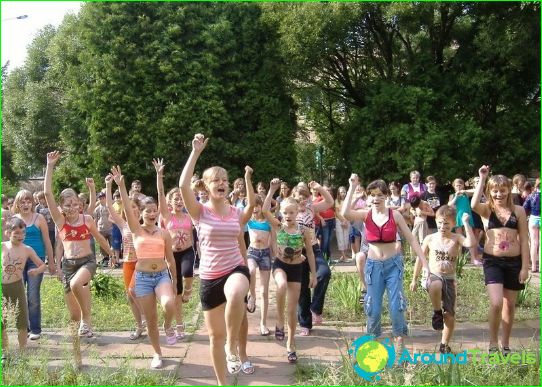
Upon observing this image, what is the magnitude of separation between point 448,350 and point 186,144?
1485 centimetres

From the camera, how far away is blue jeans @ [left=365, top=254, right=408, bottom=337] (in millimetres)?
5238

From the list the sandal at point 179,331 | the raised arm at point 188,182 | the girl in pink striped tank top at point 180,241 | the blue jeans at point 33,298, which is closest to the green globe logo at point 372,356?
the raised arm at point 188,182

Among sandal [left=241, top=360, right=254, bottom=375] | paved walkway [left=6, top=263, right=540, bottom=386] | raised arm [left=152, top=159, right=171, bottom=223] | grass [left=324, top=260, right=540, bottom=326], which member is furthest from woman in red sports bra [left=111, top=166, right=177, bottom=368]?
grass [left=324, top=260, right=540, bottom=326]

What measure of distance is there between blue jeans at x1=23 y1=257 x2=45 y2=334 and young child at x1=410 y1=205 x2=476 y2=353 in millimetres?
4290

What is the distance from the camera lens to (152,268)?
5.46 meters

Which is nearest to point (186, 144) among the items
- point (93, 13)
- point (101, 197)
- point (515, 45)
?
point (93, 13)

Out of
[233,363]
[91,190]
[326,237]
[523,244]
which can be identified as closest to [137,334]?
[91,190]

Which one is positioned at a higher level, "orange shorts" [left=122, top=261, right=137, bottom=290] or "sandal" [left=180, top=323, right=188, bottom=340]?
"orange shorts" [left=122, top=261, right=137, bottom=290]

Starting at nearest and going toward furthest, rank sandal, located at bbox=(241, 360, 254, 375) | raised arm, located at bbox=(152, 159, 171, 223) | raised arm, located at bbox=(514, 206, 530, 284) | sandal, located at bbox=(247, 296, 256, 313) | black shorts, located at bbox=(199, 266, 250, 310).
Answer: black shorts, located at bbox=(199, 266, 250, 310) → sandal, located at bbox=(241, 360, 254, 375) → raised arm, located at bbox=(514, 206, 530, 284) → raised arm, located at bbox=(152, 159, 171, 223) → sandal, located at bbox=(247, 296, 256, 313)

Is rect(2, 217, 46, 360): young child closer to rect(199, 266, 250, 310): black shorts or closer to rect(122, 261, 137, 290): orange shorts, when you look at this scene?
rect(122, 261, 137, 290): orange shorts

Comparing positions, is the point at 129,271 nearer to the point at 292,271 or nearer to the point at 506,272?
the point at 292,271

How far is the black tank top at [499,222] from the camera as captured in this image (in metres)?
5.34

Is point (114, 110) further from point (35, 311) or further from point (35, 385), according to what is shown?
point (35, 385)

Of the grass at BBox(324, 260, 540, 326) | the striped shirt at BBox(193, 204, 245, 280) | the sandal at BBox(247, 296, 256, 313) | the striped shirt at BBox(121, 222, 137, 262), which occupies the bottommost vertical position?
the grass at BBox(324, 260, 540, 326)
